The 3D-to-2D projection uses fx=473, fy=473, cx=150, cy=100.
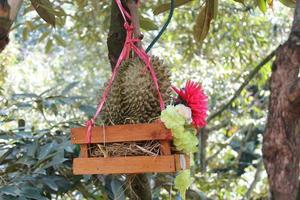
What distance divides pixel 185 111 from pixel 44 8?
18.8 inches

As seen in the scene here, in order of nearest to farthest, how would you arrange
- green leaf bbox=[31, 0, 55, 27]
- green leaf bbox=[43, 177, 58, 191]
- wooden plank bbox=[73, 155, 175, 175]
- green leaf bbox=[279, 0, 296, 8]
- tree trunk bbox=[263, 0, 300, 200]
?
wooden plank bbox=[73, 155, 175, 175], green leaf bbox=[31, 0, 55, 27], green leaf bbox=[43, 177, 58, 191], green leaf bbox=[279, 0, 296, 8], tree trunk bbox=[263, 0, 300, 200]

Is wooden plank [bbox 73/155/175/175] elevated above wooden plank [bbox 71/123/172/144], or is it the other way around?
wooden plank [bbox 71/123/172/144]

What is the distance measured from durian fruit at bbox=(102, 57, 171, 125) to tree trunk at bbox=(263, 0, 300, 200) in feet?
2.55

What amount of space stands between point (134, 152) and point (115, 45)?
42cm

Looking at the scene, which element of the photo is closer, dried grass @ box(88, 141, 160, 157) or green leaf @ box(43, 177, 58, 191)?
dried grass @ box(88, 141, 160, 157)

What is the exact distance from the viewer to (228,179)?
117 inches

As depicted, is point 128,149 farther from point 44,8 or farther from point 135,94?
point 44,8

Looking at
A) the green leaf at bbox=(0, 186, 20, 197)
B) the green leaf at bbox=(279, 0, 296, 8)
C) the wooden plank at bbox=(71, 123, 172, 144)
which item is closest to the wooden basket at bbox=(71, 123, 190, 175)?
the wooden plank at bbox=(71, 123, 172, 144)

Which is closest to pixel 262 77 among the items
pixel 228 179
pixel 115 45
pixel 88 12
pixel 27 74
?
pixel 228 179

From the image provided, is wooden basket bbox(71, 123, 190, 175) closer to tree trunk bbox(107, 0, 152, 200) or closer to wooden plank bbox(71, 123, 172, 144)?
wooden plank bbox(71, 123, 172, 144)

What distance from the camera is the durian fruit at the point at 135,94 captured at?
0.83m

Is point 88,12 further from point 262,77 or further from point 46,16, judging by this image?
point 46,16

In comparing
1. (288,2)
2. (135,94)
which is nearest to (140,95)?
(135,94)

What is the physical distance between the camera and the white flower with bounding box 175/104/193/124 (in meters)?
0.78
